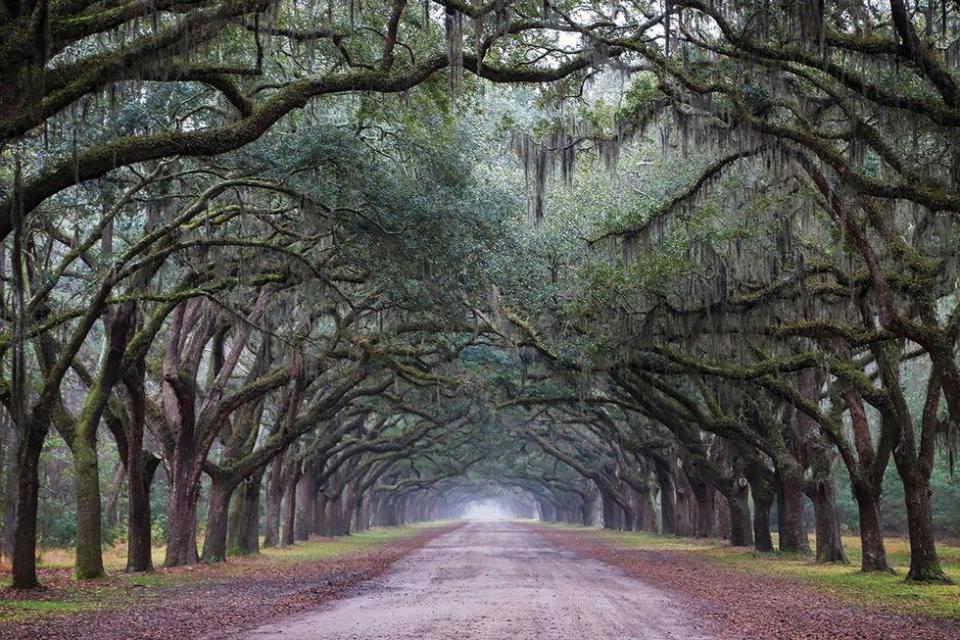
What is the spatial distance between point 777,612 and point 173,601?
8.62 meters

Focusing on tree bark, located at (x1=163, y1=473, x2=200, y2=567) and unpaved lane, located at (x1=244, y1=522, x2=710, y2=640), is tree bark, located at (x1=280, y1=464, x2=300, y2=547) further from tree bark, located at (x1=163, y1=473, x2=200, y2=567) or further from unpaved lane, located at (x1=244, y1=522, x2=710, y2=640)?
unpaved lane, located at (x1=244, y1=522, x2=710, y2=640)

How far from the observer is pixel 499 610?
13344 mm

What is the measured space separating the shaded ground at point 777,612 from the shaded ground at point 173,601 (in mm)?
5618

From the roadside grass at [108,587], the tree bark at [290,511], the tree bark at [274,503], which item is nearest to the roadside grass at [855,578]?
the roadside grass at [108,587]

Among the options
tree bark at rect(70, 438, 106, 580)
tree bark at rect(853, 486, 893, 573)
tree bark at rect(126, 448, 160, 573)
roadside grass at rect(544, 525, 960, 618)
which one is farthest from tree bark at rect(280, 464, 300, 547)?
tree bark at rect(853, 486, 893, 573)

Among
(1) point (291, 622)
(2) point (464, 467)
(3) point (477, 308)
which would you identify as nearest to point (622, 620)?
(1) point (291, 622)

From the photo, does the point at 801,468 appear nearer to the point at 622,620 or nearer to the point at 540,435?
the point at 622,620

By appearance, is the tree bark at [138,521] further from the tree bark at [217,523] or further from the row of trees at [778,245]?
the row of trees at [778,245]

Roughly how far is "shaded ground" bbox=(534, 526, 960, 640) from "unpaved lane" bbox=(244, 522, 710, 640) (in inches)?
21.2

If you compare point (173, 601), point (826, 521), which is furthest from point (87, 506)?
point (826, 521)

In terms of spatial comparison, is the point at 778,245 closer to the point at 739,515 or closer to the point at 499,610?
the point at 499,610

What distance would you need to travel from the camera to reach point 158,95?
51.4 ft

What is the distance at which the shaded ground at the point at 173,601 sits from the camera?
37.6 feet

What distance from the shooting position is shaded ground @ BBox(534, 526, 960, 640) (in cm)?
1134
